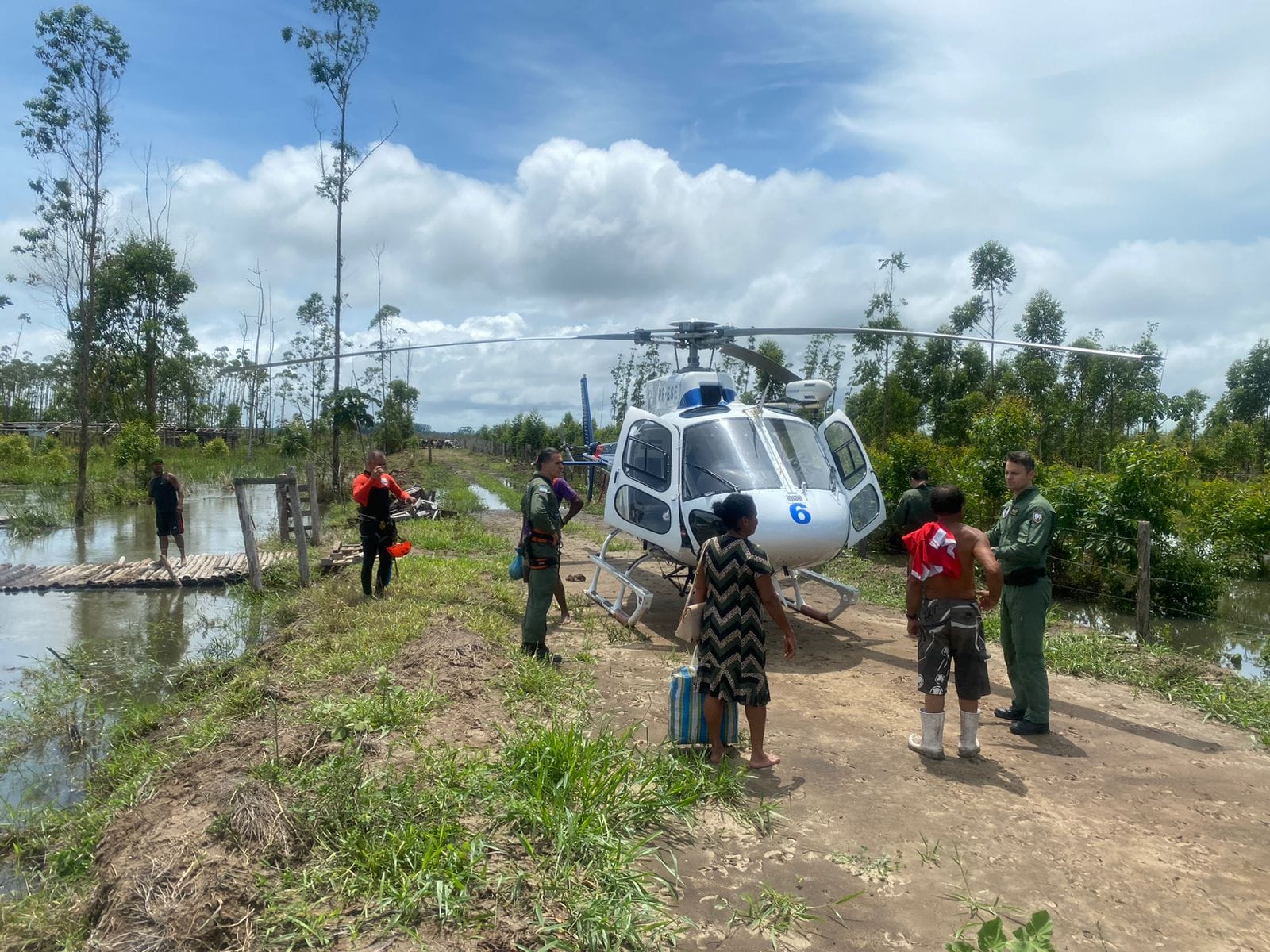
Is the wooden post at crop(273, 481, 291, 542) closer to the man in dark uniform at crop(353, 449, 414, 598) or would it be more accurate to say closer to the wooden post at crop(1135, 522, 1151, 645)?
the man in dark uniform at crop(353, 449, 414, 598)

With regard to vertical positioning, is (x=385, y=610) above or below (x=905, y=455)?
below

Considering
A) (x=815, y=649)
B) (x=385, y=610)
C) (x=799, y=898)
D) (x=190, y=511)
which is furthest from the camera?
(x=190, y=511)

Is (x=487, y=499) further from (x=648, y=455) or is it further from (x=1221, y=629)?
(x=1221, y=629)

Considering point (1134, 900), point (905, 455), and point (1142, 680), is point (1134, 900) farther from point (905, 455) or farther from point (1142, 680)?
point (905, 455)

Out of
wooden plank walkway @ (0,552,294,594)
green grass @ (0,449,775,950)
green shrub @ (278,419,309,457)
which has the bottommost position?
wooden plank walkway @ (0,552,294,594)

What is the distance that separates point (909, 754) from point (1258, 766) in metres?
2.02

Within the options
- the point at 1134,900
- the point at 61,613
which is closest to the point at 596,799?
the point at 1134,900

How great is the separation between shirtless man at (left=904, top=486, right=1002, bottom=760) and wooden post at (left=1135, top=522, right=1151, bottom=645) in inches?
154

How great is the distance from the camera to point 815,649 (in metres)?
6.98

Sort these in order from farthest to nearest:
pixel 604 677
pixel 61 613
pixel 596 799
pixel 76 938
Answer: pixel 61 613, pixel 604 677, pixel 596 799, pixel 76 938

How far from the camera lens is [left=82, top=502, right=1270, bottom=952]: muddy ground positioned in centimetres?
281

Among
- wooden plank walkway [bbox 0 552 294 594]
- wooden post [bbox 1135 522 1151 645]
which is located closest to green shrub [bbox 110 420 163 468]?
wooden plank walkway [bbox 0 552 294 594]

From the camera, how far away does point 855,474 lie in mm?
7492

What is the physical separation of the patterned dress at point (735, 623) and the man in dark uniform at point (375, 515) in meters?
5.17
